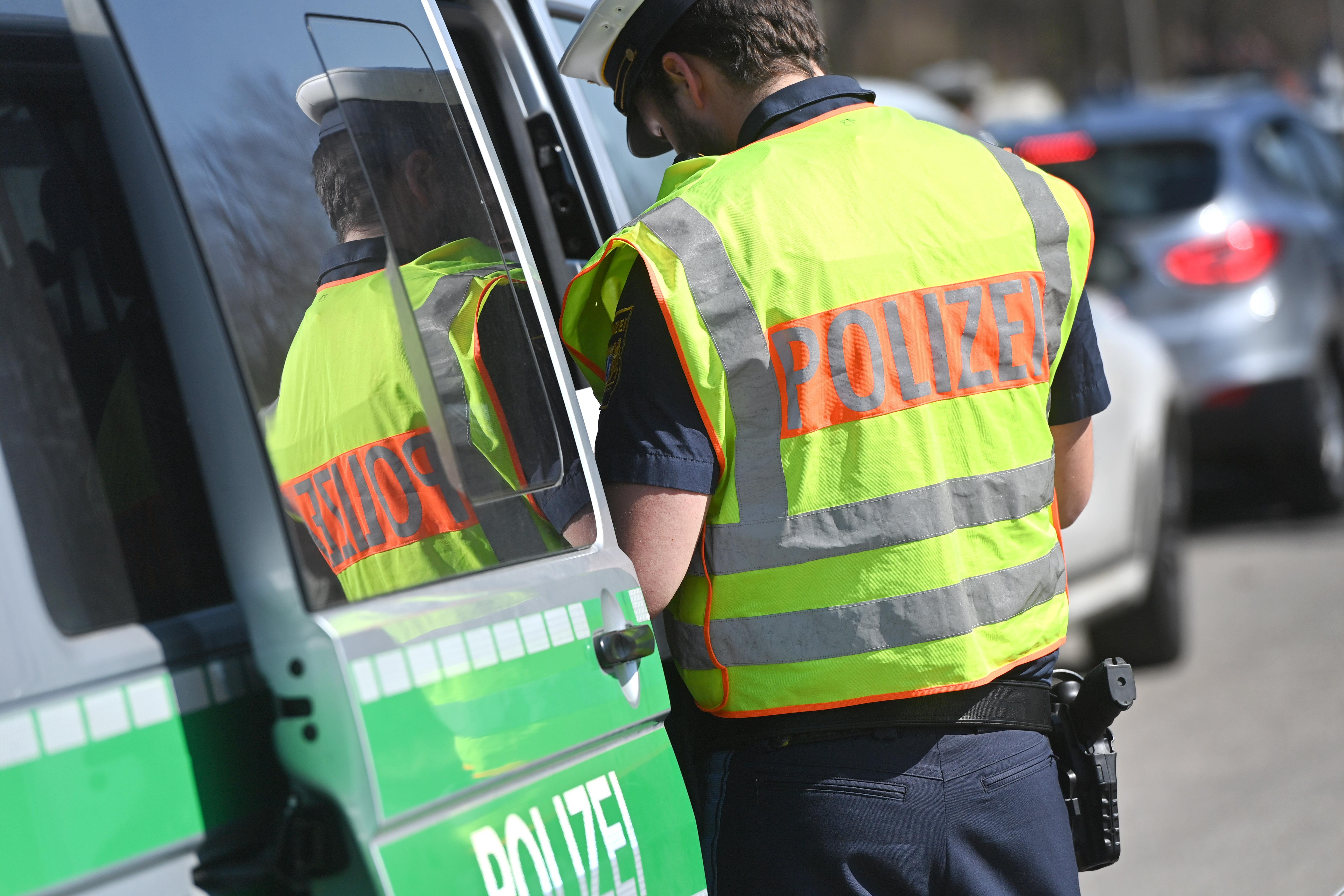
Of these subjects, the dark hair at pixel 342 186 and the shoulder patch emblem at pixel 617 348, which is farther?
the shoulder patch emblem at pixel 617 348

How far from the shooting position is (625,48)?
1.88 m

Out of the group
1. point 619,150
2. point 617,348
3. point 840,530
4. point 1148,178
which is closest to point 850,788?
point 840,530

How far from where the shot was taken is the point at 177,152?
133cm

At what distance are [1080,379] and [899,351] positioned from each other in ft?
1.51

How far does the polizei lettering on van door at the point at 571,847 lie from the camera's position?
141 centimetres

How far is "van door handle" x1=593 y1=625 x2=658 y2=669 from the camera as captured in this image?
1.59 metres

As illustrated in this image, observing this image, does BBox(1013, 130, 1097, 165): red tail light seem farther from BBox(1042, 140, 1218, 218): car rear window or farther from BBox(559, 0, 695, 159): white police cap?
BBox(559, 0, 695, 159): white police cap

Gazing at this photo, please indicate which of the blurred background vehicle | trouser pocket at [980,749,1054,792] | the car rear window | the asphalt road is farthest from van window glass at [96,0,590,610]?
the car rear window

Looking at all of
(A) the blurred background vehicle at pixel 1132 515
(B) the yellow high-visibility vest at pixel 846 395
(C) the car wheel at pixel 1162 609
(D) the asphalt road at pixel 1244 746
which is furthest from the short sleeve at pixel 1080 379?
(C) the car wheel at pixel 1162 609

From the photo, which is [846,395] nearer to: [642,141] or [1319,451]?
[642,141]

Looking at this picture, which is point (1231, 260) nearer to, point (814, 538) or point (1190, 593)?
point (1190, 593)

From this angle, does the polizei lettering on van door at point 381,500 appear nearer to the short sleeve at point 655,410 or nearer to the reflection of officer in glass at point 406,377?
the reflection of officer in glass at point 406,377

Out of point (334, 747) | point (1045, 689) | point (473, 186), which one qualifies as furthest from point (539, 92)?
point (334, 747)

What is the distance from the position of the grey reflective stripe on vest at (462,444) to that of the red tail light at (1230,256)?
579 cm
